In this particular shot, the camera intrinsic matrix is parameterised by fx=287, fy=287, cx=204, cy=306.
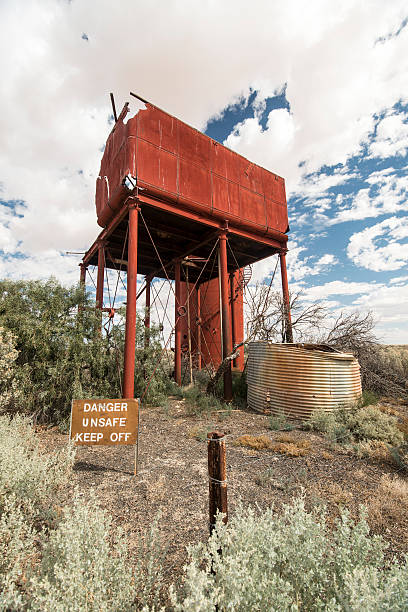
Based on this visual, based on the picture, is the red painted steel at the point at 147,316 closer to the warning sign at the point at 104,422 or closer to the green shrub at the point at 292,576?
the warning sign at the point at 104,422

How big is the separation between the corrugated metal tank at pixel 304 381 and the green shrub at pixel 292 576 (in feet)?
19.4

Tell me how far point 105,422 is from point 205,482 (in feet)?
6.27

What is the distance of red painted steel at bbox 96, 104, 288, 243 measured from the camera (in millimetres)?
8836

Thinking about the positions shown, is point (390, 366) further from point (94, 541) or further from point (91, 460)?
point (94, 541)

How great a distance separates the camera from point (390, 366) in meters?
12.5

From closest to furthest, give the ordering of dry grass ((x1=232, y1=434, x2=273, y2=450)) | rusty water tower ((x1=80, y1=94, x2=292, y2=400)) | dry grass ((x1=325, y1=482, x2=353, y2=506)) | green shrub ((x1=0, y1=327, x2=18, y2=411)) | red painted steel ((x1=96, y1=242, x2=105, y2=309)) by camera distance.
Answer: dry grass ((x1=325, y1=482, x2=353, y2=506)), dry grass ((x1=232, y1=434, x2=273, y2=450)), green shrub ((x1=0, y1=327, x2=18, y2=411)), rusty water tower ((x1=80, y1=94, x2=292, y2=400)), red painted steel ((x1=96, y1=242, x2=105, y2=309))

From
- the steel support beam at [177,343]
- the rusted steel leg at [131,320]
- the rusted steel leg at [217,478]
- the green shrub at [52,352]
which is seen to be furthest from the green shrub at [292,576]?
the steel support beam at [177,343]

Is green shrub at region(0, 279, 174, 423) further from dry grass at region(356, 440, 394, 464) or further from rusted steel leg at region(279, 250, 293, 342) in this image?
rusted steel leg at region(279, 250, 293, 342)

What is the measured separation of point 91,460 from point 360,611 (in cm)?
484

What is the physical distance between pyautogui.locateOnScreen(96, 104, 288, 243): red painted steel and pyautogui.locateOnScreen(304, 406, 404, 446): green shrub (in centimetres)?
721

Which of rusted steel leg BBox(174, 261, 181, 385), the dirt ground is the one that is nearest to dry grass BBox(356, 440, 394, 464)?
the dirt ground

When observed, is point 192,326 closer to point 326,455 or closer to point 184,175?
point 184,175

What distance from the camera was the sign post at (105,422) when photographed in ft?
15.8

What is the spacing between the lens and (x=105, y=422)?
4.87m
